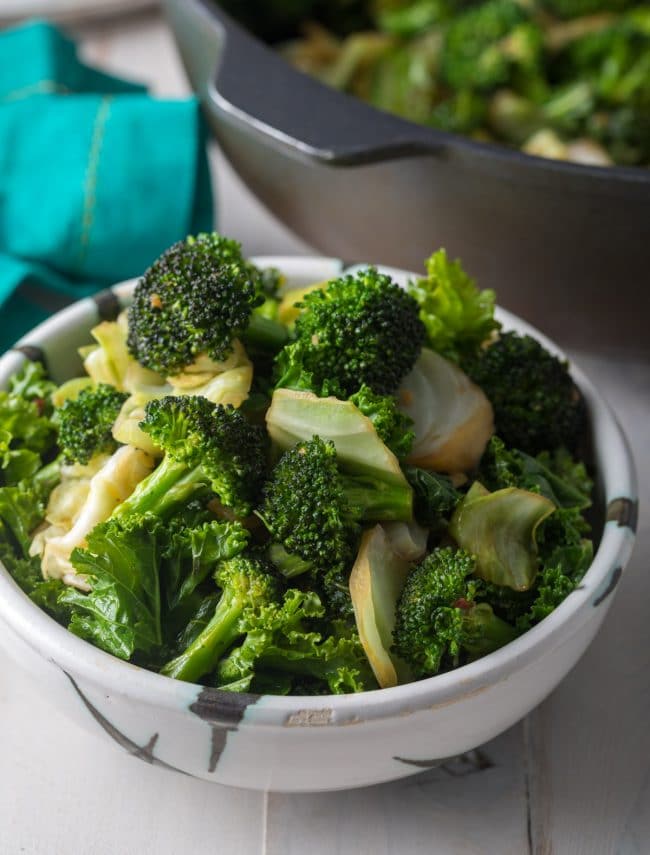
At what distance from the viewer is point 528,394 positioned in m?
1.20

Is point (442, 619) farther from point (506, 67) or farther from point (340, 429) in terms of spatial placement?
point (506, 67)

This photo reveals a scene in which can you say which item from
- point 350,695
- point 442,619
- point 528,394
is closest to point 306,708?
point 350,695

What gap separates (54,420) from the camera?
47.0 inches

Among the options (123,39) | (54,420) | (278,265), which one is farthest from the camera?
(123,39)

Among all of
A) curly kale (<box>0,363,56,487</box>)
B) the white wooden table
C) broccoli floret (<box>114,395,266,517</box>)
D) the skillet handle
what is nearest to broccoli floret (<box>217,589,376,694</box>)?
broccoli floret (<box>114,395,266,517</box>)

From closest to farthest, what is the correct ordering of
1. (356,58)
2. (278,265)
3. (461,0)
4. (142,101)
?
(278,265) < (142,101) < (356,58) < (461,0)

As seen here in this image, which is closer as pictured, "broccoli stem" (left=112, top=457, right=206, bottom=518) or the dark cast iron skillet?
"broccoli stem" (left=112, top=457, right=206, bottom=518)

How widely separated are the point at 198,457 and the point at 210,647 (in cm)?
18

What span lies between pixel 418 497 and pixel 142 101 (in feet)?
3.57

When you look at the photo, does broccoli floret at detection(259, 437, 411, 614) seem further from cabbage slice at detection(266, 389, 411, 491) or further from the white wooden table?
the white wooden table

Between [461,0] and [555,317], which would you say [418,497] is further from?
[461,0]

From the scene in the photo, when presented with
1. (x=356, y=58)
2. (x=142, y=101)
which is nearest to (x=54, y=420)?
(x=142, y=101)

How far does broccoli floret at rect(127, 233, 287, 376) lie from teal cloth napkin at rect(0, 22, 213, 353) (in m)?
0.60

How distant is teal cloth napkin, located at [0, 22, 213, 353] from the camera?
1738 millimetres
